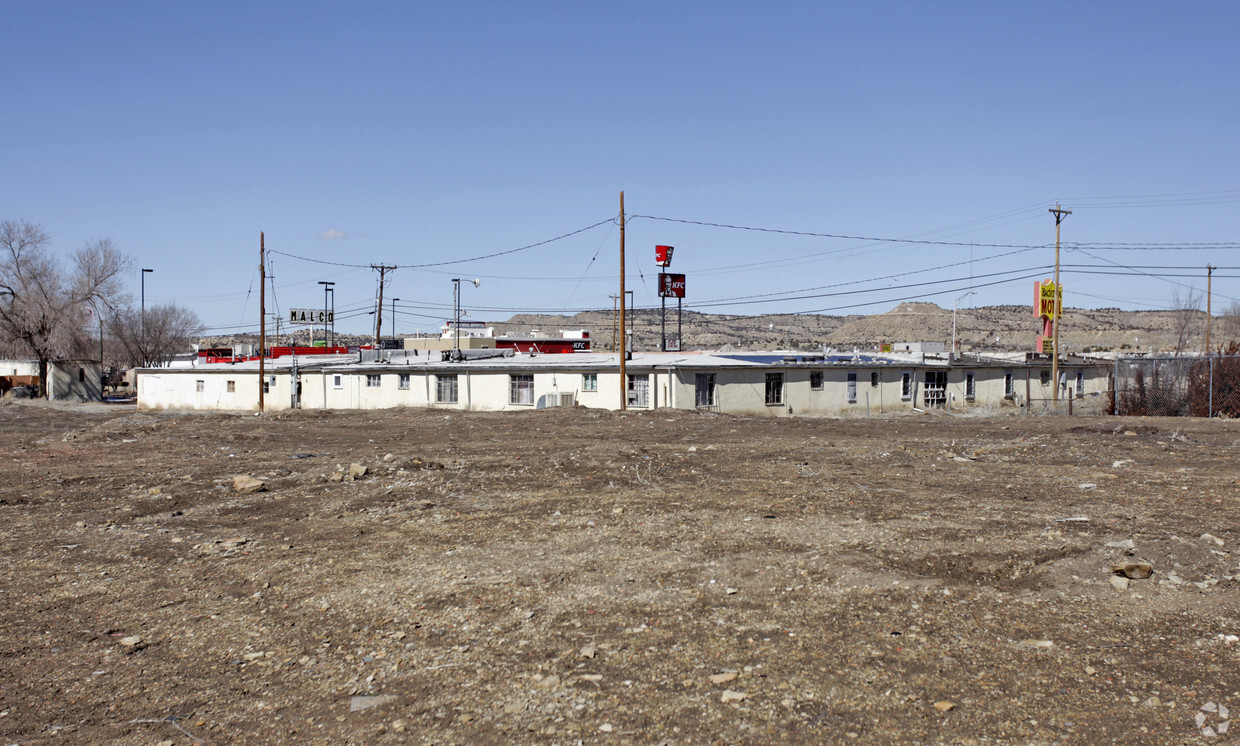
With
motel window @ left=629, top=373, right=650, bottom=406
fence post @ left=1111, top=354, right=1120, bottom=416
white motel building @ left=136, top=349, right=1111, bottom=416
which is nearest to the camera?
fence post @ left=1111, top=354, right=1120, bottom=416

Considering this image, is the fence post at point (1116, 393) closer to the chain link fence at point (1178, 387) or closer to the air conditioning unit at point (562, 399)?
the chain link fence at point (1178, 387)

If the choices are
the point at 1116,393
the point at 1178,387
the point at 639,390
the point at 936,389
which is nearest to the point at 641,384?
the point at 639,390

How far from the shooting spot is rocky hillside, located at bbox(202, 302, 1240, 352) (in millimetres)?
117625

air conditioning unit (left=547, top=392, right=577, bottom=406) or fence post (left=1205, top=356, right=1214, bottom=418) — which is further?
air conditioning unit (left=547, top=392, right=577, bottom=406)

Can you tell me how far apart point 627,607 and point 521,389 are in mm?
32908

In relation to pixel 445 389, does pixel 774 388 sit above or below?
above

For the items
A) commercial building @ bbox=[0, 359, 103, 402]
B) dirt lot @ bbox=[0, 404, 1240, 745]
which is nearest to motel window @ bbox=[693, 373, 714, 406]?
dirt lot @ bbox=[0, 404, 1240, 745]

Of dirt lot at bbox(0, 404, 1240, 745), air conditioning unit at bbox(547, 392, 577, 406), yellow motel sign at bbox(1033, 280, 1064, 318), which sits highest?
yellow motel sign at bbox(1033, 280, 1064, 318)

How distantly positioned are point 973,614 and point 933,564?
1396 mm

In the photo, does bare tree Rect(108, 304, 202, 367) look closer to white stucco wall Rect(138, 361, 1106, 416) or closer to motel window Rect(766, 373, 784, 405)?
white stucco wall Rect(138, 361, 1106, 416)

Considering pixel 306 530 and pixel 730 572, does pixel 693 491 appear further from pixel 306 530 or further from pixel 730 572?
pixel 306 530

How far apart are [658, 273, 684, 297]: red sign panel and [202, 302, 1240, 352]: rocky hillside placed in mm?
50846

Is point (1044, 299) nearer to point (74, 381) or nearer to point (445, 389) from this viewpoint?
point (445, 389)

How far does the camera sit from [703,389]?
37.6 meters
